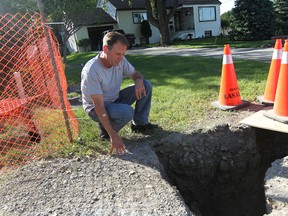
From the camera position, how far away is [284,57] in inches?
143

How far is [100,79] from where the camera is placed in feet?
11.1

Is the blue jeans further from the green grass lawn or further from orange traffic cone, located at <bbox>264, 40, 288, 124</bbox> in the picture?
orange traffic cone, located at <bbox>264, 40, 288, 124</bbox>

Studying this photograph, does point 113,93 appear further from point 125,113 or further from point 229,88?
point 229,88

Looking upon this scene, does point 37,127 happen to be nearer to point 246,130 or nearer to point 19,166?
point 19,166

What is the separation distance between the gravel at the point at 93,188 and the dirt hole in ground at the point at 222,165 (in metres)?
0.45

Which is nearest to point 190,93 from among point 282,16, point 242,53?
point 242,53

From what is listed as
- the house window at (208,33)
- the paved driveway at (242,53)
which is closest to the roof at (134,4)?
the house window at (208,33)

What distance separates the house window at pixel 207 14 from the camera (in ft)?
103

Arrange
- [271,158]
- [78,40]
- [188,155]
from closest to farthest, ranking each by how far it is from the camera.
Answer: [188,155] < [271,158] < [78,40]

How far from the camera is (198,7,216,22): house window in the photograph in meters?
31.3

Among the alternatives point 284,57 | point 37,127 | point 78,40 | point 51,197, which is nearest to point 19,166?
point 51,197

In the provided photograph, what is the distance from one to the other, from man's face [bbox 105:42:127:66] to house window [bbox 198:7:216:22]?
29997 mm

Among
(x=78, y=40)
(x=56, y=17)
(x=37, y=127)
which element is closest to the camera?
(x=37, y=127)

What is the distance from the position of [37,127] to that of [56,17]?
1181 centimetres
